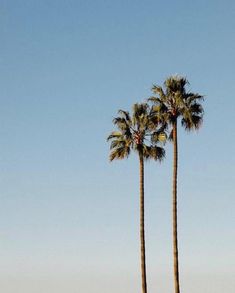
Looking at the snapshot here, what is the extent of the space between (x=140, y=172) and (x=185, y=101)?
7026 mm

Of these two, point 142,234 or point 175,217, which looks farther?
point 142,234

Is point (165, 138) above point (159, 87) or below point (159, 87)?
below

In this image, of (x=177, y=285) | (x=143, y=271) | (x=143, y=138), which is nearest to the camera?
(x=177, y=285)

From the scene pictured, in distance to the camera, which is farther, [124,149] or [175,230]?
[124,149]

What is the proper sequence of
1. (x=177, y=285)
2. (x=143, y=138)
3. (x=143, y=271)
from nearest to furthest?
(x=177, y=285) < (x=143, y=271) < (x=143, y=138)

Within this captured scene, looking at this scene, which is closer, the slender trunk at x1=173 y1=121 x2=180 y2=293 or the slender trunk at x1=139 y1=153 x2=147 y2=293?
the slender trunk at x1=173 y1=121 x2=180 y2=293

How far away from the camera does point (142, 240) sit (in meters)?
55.0

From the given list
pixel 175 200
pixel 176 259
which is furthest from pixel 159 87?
pixel 176 259

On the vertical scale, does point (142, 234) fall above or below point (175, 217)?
below

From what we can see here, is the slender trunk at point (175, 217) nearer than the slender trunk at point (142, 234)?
Yes

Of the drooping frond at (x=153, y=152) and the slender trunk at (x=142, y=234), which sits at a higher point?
the drooping frond at (x=153, y=152)

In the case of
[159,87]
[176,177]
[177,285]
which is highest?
[159,87]

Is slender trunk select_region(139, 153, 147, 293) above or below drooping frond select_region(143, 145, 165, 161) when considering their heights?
below

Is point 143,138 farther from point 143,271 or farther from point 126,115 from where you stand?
point 143,271
